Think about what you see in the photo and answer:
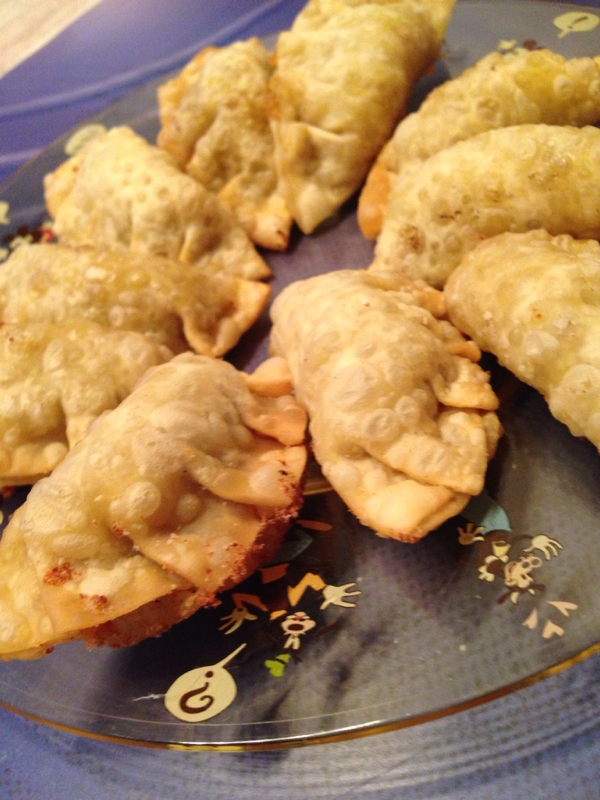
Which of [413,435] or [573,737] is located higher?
[413,435]

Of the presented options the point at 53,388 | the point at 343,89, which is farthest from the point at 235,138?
the point at 53,388

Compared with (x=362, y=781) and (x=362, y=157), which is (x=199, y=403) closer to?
(x=362, y=781)

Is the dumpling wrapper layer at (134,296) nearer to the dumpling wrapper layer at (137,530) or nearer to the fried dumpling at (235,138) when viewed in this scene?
the fried dumpling at (235,138)

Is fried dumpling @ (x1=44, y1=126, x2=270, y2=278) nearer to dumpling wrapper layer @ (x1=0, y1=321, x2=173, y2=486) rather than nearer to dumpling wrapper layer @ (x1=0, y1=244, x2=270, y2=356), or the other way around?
dumpling wrapper layer @ (x1=0, y1=244, x2=270, y2=356)

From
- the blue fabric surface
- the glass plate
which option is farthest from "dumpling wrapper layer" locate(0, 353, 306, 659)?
the blue fabric surface

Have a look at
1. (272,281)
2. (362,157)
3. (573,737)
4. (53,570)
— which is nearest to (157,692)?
(53,570)

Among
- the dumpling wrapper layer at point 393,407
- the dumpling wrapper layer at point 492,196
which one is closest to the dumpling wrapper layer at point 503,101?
the dumpling wrapper layer at point 492,196

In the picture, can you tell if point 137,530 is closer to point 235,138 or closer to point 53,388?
point 53,388
